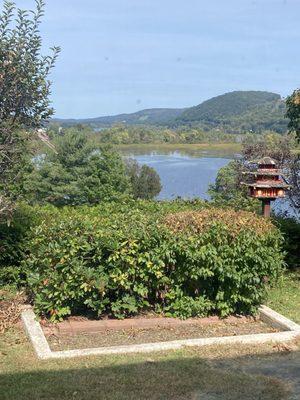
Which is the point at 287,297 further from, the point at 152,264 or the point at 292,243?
the point at 152,264

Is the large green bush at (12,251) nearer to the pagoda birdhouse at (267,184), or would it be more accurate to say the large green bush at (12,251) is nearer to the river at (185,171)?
the pagoda birdhouse at (267,184)

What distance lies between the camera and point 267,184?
26.2ft

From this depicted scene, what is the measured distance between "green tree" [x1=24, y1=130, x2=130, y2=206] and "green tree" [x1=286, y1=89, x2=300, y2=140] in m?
36.5

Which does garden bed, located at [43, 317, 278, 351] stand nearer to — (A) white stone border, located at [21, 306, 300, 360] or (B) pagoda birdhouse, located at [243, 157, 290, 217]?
(A) white stone border, located at [21, 306, 300, 360]

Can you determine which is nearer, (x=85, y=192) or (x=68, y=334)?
(x=68, y=334)

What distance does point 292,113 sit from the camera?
1010cm

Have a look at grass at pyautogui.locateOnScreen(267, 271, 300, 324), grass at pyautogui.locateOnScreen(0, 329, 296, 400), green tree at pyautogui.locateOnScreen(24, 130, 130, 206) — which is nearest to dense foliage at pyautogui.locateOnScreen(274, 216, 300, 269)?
grass at pyautogui.locateOnScreen(267, 271, 300, 324)

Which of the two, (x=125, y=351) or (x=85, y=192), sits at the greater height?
(x=125, y=351)

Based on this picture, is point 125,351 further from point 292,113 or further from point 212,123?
point 212,123

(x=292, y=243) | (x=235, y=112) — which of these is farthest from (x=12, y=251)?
(x=235, y=112)

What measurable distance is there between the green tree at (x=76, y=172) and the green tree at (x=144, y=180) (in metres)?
12.8

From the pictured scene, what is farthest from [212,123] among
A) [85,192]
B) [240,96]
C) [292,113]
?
[292,113]

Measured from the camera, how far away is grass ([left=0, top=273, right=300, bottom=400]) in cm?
411

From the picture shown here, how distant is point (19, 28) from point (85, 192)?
4449 cm
